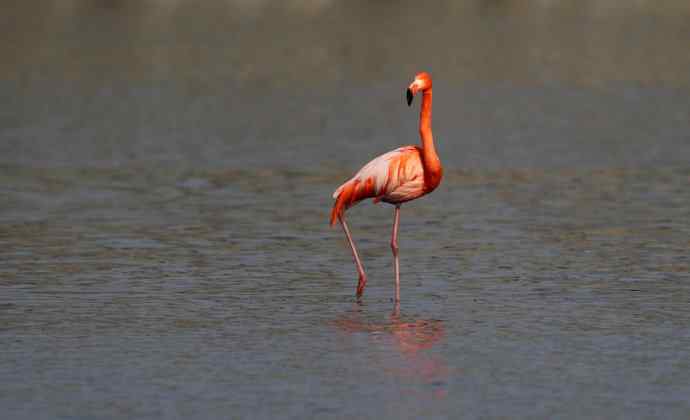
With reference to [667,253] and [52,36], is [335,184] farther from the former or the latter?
[52,36]

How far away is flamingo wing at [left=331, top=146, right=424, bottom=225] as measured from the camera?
12.8 meters

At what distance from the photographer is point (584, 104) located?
31.6 metres

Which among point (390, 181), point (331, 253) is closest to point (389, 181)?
point (390, 181)

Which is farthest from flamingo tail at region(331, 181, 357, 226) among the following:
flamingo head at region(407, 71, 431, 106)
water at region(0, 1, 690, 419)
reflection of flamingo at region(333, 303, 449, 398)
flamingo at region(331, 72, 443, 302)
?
reflection of flamingo at region(333, 303, 449, 398)

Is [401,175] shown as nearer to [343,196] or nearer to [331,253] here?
[343,196]

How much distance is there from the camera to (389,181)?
502 inches

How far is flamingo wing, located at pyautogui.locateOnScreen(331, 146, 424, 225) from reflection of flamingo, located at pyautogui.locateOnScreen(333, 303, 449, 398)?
127 cm

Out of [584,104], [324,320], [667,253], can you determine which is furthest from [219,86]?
[324,320]

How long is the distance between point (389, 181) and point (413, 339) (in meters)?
2.46

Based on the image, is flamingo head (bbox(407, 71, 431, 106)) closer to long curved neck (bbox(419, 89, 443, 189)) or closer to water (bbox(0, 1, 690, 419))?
long curved neck (bbox(419, 89, 443, 189))

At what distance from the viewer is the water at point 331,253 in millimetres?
9188

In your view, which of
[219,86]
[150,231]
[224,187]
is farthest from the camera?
[219,86]

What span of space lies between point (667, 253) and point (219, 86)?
2321 cm

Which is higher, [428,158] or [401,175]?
[428,158]
